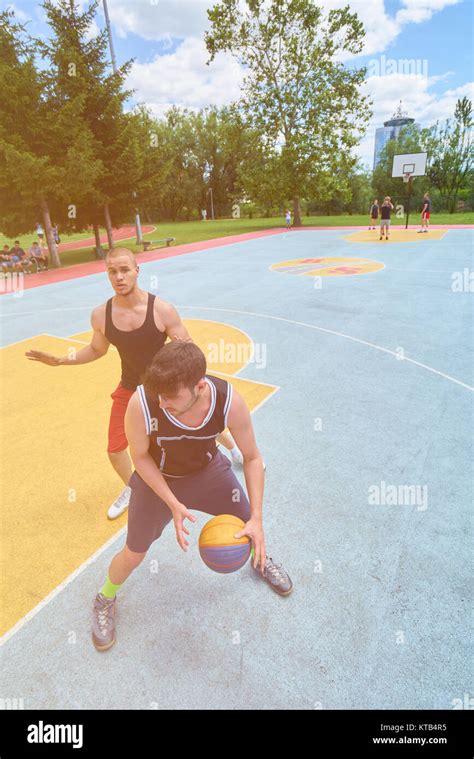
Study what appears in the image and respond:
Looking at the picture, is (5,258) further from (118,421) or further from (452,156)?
(452,156)

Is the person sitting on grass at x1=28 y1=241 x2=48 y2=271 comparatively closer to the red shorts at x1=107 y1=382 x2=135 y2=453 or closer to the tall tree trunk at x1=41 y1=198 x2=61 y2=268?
the tall tree trunk at x1=41 y1=198 x2=61 y2=268

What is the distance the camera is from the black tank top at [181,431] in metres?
2.56

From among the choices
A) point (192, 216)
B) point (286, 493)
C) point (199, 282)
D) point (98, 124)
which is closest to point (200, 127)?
point (192, 216)

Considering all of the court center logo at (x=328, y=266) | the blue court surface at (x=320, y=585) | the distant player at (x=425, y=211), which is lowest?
the blue court surface at (x=320, y=585)

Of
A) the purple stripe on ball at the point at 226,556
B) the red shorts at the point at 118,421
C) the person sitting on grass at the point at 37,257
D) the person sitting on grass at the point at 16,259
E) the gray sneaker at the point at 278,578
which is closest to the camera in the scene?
the purple stripe on ball at the point at 226,556

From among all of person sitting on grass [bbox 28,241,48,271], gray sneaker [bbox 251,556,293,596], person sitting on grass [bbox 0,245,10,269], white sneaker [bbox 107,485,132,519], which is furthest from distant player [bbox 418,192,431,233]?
gray sneaker [bbox 251,556,293,596]

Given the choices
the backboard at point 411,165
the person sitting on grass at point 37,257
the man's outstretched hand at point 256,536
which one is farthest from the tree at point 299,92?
the man's outstretched hand at point 256,536

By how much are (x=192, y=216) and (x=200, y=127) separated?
11.6 meters

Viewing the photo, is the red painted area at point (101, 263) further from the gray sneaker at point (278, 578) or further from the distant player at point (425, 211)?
the gray sneaker at point (278, 578)

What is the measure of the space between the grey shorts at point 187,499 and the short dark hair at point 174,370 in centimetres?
87

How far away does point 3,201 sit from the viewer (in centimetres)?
1928

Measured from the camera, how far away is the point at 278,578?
11.3 feet

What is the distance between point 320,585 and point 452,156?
184ft

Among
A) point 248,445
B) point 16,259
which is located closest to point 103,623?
point 248,445
